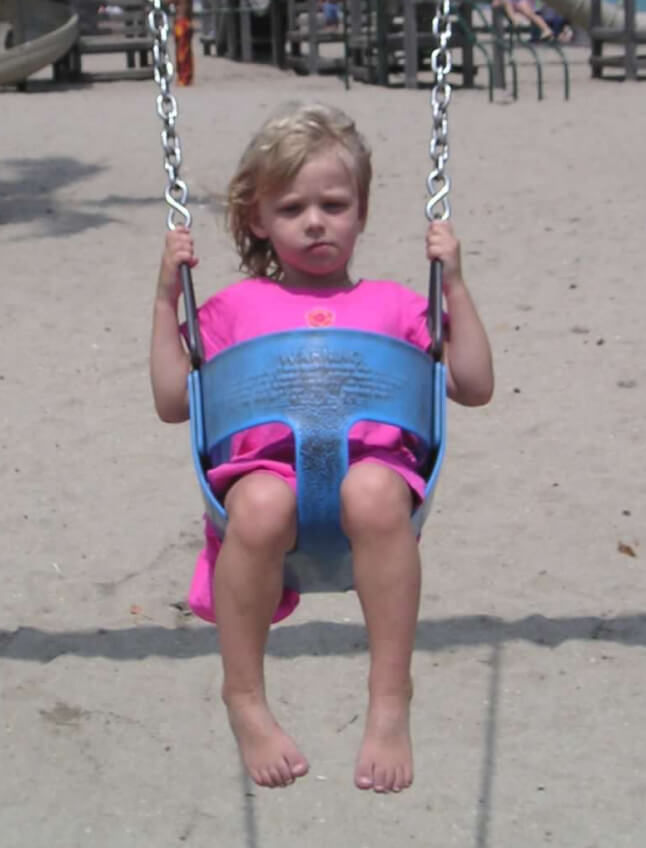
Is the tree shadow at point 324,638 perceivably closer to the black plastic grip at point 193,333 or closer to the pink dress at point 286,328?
the pink dress at point 286,328

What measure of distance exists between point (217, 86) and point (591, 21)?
405cm

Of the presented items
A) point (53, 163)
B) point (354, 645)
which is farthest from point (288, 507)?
point (53, 163)

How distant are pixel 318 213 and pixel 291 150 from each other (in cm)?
13

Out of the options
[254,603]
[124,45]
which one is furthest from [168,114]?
[124,45]

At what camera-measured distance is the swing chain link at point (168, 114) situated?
295cm

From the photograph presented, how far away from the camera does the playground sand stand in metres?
3.77

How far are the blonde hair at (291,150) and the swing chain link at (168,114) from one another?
12 cm

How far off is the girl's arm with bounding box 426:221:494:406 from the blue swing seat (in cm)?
10

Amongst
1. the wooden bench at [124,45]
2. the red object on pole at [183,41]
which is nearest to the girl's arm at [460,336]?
the red object on pole at [183,41]

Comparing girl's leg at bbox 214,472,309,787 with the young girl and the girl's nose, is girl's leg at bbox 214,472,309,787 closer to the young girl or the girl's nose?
the young girl

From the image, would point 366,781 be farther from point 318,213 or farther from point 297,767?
point 318,213

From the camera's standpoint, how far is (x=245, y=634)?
8.77ft

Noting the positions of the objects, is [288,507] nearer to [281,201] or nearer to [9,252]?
[281,201]

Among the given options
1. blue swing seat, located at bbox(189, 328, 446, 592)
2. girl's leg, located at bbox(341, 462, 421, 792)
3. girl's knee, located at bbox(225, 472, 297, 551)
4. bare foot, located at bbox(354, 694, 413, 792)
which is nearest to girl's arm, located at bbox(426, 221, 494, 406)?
blue swing seat, located at bbox(189, 328, 446, 592)
